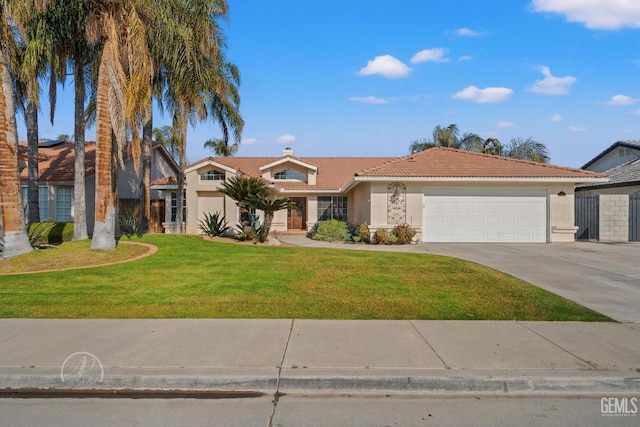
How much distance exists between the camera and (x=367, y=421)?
388 cm

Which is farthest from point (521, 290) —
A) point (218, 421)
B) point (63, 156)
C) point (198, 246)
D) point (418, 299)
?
point (63, 156)

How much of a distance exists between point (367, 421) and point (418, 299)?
4134 mm

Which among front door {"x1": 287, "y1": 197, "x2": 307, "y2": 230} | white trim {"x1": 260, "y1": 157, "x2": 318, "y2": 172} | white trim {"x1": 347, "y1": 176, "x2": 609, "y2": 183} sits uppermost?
white trim {"x1": 260, "y1": 157, "x2": 318, "y2": 172}

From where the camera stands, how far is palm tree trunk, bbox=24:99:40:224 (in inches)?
747

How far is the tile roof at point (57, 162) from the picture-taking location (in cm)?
2197

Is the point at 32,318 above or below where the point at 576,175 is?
below

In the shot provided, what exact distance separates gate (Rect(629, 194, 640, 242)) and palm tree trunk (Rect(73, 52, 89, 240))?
2314cm

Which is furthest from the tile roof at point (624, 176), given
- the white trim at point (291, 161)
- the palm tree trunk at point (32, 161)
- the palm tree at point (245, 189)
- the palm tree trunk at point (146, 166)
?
the palm tree trunk at point (32, 161)

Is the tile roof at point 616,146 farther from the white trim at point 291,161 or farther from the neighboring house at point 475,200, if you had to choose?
the white trim at point 291,161

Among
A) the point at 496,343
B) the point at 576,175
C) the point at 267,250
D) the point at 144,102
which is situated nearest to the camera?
the point at 496,343

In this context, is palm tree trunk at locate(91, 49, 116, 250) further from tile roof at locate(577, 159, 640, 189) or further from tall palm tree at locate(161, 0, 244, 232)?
tile roof at locate(577, 159, 640, 189)

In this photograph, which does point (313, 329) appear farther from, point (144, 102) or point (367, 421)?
point (144, 102)

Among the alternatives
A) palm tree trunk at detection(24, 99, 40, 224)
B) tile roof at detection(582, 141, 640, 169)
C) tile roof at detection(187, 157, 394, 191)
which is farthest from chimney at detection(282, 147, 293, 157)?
tile roof at detection(582, 141, 640, 169)

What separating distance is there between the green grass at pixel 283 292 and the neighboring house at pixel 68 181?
12.3m
